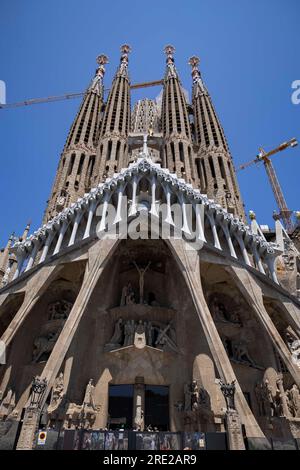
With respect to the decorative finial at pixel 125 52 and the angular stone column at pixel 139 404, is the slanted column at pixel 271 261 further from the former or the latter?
the decorative finial at pixel 125 52

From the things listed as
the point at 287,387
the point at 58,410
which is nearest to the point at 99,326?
the point at 58,410

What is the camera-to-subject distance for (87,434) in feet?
32.1

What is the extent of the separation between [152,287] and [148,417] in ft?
27.3

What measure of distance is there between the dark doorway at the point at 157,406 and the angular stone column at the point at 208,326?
5.05 meters

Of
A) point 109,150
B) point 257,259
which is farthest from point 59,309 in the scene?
point 109,150

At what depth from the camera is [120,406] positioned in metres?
16.6

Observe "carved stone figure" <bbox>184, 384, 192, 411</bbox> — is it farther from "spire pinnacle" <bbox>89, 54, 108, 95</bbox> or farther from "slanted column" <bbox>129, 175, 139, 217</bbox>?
"spire pinnacle" <bbox>89, 54, 108, 95</bbox>

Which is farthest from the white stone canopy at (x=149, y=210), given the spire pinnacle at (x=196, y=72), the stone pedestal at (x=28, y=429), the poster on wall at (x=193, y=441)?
the spire pinnacle at (x=196, y=72)

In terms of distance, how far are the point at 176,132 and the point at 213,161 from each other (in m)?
6.47

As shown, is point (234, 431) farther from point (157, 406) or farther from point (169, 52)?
point (169, 52)

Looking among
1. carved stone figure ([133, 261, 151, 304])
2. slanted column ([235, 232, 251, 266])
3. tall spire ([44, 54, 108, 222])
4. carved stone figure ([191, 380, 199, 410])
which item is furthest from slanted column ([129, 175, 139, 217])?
carved stone figure ([191, 380, 199, 410])

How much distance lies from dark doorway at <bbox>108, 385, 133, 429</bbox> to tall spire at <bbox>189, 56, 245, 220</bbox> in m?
16.4

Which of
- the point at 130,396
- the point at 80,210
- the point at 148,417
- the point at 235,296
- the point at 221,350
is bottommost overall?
the point at 148,417
